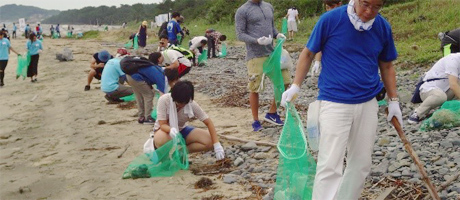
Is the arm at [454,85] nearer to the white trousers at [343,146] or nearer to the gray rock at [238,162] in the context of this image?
the gray rock at [238,162]

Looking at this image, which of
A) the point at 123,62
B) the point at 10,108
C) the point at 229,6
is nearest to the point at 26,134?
the point at 123,62

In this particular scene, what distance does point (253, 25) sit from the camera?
18.9ft

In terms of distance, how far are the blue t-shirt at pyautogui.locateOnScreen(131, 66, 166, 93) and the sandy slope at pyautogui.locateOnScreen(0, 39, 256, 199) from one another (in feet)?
2.14

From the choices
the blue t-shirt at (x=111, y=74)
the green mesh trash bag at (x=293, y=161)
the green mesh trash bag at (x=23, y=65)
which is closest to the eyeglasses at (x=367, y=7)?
the green mesh trash bag at (x=293, y=161)

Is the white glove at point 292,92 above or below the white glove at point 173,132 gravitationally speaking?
above

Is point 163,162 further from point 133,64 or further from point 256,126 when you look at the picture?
point 133,64

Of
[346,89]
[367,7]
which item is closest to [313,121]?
[346,89]

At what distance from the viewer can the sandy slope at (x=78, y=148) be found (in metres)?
4.52

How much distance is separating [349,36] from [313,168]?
42.3 inches

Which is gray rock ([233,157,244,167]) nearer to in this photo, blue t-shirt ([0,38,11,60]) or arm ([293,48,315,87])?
arm ([293,48,315,87])

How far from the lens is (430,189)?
10.8 feet

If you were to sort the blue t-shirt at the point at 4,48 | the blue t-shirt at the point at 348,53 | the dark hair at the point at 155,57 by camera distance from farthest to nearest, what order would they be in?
the blue t-shirt at the point at 4,48 → the dark hair at the point at 155,57 → the blue t-shirt at the point at 348,53

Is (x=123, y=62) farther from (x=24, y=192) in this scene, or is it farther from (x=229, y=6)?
(x=229, y=6)

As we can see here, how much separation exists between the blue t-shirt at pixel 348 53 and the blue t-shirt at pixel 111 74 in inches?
230
